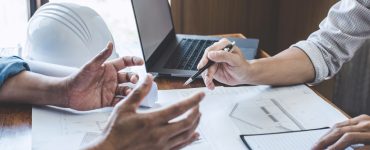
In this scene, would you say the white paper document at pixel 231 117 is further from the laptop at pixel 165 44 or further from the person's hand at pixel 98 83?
the laptop at pixel 165 44

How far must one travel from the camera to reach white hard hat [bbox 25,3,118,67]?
42.7 inches

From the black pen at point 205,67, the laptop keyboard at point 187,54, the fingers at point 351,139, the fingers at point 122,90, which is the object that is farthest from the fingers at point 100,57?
the fingers at point 351,139

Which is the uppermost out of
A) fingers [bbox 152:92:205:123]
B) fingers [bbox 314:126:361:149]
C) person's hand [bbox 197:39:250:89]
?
fingers [bbox 152:92:205:123]

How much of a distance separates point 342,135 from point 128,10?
1.58m

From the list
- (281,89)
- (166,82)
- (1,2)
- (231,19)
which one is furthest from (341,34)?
(1,2)

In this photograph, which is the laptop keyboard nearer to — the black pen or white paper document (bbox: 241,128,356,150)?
the black pen

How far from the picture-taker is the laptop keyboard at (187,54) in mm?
1262

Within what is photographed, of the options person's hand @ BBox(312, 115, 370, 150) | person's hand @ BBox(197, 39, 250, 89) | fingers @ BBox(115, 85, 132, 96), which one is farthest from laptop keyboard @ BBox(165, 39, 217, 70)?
person's hand @ BBox(312, 115, 370, 150)

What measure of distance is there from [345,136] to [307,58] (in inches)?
15.4

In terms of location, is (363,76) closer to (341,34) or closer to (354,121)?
(341,34)

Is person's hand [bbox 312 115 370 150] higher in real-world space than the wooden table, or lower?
lower

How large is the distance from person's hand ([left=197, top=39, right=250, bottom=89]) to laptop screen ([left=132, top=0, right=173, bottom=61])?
7.8 inches

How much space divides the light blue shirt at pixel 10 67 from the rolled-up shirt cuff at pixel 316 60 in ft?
2.26

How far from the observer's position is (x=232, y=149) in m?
0.84
